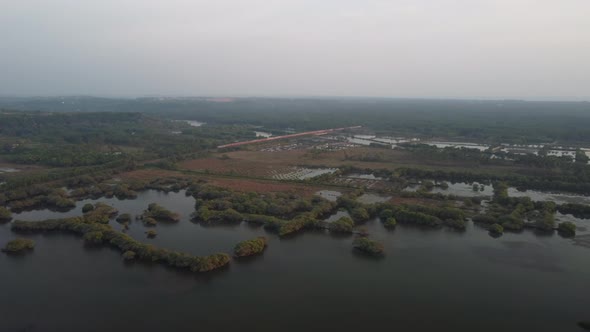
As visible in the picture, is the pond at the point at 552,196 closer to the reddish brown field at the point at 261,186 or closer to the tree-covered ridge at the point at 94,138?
the reddish brown field at the point at 261,186

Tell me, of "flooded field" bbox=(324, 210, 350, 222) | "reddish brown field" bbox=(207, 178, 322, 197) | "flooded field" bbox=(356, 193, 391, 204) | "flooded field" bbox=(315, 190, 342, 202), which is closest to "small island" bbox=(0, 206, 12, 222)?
"reddish brown field" bbox=(207, 178, 322, 197)

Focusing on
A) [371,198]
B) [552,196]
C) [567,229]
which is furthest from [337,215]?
[552,196]

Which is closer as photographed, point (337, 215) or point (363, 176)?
point (337, 215)

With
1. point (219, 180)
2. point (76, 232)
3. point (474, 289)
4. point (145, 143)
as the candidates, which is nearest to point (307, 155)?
point (219, 180)

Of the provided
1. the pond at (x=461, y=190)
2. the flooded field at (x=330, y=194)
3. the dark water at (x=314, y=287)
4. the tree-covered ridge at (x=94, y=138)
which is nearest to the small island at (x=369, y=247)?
the dark water at (x=314, y=287)

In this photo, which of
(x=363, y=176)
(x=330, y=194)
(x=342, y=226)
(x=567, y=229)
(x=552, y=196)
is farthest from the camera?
(x=363, y=176)

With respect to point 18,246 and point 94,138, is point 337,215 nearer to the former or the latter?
point 18,246

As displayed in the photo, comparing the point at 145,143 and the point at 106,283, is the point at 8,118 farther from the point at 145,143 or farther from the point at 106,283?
the point at 106,283
